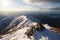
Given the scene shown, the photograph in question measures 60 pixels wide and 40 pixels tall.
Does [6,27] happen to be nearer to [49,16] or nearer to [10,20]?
[10,20]

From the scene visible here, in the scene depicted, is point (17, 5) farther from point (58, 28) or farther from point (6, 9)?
point (58, 28)

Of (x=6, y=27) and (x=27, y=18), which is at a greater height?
(x=27, y=18)

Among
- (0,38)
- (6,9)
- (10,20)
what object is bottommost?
(0,38)

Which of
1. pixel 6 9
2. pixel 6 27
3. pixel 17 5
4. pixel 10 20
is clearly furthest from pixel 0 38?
pixel 17 5

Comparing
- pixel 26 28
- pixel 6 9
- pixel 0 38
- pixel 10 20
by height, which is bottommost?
pixel 0 38

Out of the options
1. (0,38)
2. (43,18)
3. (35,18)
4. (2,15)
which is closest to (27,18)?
(35,18)

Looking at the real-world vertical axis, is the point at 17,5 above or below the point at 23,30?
above
